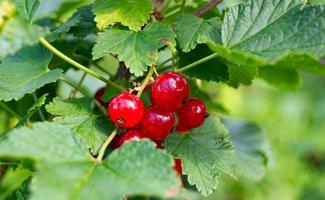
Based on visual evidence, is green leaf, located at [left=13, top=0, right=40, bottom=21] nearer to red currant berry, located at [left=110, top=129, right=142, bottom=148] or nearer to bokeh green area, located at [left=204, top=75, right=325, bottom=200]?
red currant berry, located at [left=110, top=129, right=142, bottom=148]

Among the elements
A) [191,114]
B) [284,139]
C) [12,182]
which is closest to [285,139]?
[284,139]

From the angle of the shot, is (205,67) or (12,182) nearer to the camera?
(205,67)

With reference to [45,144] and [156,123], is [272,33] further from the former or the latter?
[45,144]

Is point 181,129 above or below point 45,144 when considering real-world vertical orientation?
below

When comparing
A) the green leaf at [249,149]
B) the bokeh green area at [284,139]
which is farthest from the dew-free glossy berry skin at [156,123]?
the bokeh green area at [284,139]

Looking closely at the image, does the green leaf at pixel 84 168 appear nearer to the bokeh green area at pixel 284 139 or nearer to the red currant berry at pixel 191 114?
the red currant berry at pixel 191 114

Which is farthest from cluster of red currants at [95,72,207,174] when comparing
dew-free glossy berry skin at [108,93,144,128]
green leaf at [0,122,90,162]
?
green leaf at [0,122,90,162]
